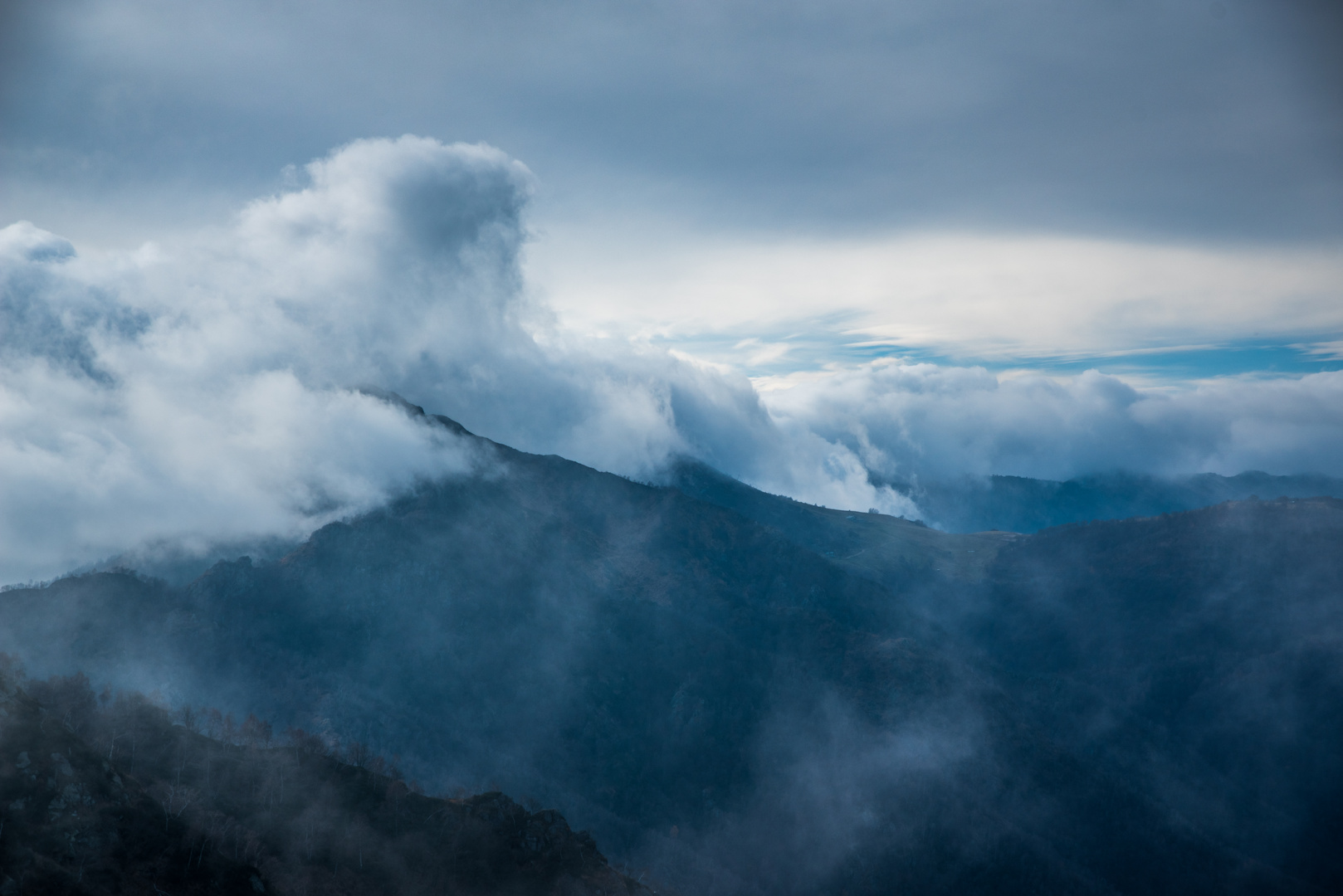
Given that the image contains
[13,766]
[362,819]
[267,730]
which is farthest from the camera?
[267,730]

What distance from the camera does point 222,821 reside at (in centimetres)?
10700

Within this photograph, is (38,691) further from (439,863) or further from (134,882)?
(439,863)

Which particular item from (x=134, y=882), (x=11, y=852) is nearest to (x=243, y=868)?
(x=134, y=882)

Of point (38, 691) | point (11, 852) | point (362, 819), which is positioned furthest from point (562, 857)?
point (38, 691)

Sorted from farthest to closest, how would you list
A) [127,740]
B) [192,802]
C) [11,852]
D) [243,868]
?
[127,740]
[192,802]
[243,868]
[11,852]

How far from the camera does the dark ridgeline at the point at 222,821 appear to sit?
279 feet

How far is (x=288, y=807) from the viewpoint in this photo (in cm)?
12206

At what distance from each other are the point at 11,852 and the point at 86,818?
11204 mm

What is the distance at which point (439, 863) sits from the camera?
5089 inches

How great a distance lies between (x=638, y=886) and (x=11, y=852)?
368 feet

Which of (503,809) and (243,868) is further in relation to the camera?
(503,809)

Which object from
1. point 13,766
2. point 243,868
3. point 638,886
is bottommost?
point 638,886

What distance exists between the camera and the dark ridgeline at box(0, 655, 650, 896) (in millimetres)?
84938

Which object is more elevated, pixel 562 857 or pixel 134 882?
pixel 134 882
